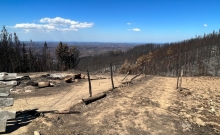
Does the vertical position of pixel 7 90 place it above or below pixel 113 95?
above

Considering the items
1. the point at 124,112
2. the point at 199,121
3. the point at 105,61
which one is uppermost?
the point at 124,112

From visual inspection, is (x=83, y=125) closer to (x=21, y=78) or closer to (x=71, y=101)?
(x=71, y=101)

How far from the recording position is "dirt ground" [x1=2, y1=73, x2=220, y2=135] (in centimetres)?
788

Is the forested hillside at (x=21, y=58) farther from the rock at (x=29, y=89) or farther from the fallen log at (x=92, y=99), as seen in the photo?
the fallen log at (x=92, y=99)

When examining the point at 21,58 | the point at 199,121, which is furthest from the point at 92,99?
the point at 21,58

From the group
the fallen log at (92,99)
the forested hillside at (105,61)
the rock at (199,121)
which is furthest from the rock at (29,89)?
the forested hillside at (105,61)

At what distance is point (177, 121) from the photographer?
29.2ft

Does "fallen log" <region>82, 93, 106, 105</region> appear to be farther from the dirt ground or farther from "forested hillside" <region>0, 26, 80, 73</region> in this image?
"forested hillside" <region>0, 26, 80, 73</region>

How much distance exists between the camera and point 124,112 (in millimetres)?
9688

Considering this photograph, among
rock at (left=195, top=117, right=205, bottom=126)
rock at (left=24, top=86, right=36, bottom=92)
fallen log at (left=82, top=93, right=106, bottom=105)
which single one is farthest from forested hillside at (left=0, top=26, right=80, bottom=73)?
rock at (left=195, top=117, right=205, bottom=126)

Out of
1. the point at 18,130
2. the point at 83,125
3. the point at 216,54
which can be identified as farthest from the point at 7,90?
the point at 216,54

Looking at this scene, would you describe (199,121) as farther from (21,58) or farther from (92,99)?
(21,58)

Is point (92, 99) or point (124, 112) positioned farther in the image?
point (92, 99)

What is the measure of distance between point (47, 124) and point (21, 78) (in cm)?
963
